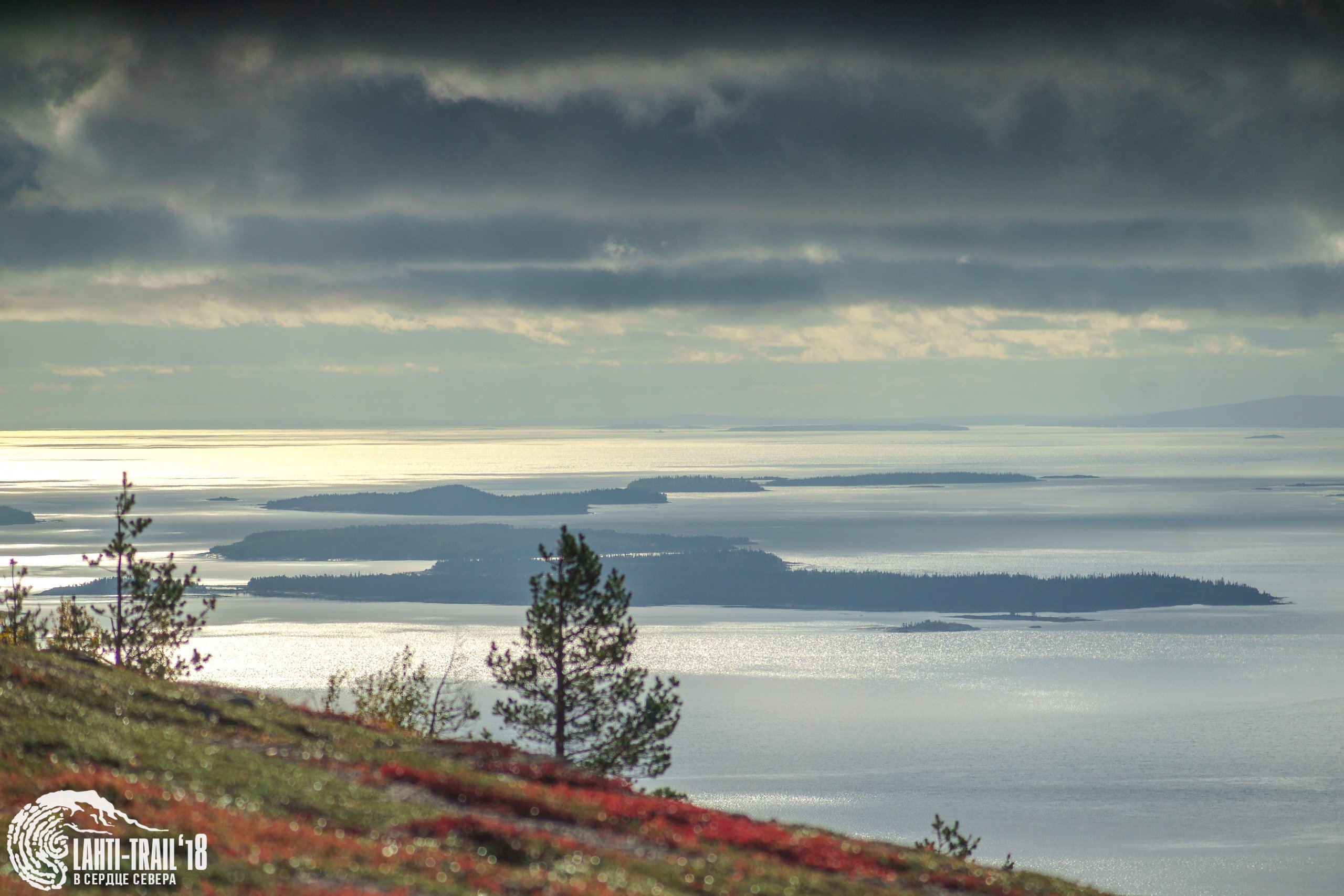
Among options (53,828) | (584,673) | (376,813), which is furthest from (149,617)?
(53,828)

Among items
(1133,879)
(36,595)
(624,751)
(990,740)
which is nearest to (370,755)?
(624,751)

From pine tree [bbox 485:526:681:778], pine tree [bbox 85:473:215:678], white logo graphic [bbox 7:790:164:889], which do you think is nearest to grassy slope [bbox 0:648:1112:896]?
white logo graphic [bbox 7:790:164:889]

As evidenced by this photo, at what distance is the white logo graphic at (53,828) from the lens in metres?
16.0

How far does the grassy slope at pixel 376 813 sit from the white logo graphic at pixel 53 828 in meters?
0.30

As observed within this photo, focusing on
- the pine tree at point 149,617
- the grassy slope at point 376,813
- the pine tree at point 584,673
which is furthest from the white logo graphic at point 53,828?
the pine tree at point 149,617

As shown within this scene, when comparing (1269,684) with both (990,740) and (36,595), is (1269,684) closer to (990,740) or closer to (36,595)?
(990,740)

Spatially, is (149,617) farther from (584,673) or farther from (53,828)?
(53,828)

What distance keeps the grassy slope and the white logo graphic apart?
0.98 feet

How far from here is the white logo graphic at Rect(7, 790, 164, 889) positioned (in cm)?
1598

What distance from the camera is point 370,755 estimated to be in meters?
28.9

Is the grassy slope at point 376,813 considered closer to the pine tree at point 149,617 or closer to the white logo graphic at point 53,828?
the white logo graphic at point 53,828

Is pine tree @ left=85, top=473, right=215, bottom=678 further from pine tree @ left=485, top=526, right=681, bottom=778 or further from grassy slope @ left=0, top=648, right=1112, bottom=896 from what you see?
grassy slope @ left=0, top=648, right=1112, bottom=896

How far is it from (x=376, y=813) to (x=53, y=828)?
5981 millimetres

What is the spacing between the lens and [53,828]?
1750 centimetres
